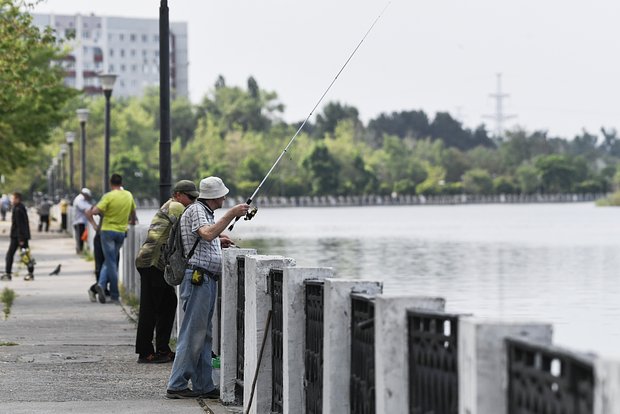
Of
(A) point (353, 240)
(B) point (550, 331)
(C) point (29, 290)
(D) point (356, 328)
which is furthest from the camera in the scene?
(A) point (353, 240)

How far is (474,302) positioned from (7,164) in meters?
24.3

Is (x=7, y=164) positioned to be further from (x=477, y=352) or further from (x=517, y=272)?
(x=477, y=352)

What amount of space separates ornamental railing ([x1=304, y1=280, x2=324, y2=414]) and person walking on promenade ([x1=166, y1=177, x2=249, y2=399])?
2194mm

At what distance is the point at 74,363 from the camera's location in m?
14.1

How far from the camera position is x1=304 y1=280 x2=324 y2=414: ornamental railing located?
8586mm

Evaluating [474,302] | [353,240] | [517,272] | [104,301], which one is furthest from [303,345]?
[353,240]

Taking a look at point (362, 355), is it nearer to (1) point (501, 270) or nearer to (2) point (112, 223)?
(2) point (112, 223)

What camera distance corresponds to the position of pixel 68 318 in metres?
19.6

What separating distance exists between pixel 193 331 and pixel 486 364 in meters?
5.85

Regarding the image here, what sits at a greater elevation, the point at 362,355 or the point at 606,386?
the point at 606,386

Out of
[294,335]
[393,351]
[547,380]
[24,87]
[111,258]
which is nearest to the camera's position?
[547,380]

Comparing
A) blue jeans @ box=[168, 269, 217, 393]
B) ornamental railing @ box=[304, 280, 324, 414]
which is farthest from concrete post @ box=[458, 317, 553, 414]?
blue jeans @ box=[168, 269, 217, 393]

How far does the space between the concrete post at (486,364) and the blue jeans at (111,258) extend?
647 inches

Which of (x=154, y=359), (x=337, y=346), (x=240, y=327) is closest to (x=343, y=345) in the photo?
(x=337, y=346)
